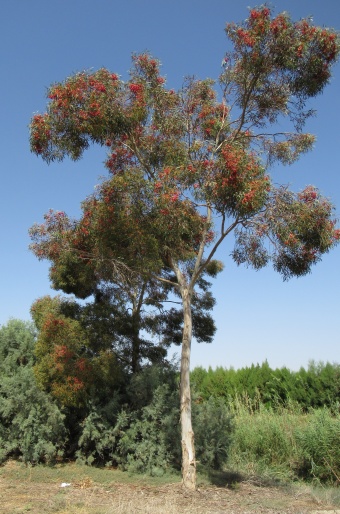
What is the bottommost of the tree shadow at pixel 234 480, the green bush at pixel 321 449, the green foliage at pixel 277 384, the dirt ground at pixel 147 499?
the dirt ground at pixel 147 499

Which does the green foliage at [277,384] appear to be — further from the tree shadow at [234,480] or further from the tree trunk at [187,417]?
the tree trunk at [187,417]

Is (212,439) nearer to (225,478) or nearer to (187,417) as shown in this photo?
(225,478)

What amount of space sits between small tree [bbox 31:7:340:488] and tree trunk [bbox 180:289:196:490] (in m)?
0.02

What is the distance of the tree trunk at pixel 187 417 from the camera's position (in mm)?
8492

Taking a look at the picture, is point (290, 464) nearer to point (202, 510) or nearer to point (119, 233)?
point (202, 510)

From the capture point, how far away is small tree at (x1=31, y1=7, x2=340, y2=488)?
887cm

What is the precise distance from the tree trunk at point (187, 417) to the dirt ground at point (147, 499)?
248mm

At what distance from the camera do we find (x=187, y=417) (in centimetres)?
879

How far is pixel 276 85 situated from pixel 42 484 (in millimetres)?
8215

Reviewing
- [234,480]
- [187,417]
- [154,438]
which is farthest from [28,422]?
[234,480]

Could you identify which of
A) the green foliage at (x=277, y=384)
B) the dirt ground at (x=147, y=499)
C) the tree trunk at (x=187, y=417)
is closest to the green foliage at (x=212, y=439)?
the dirt ground at (x=147, y=499)

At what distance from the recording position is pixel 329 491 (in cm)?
847

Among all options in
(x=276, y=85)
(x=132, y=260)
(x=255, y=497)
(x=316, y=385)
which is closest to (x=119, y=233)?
(x=132, y=260)

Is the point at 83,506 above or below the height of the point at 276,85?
below
